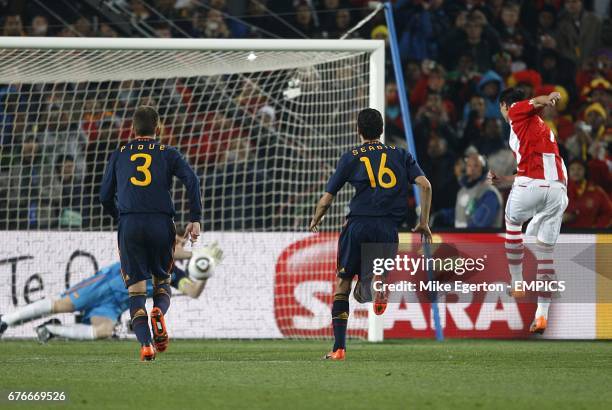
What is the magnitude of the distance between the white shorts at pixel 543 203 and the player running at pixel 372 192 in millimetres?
1275

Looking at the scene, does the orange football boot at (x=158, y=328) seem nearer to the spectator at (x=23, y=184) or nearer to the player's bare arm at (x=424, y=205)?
the player's bare arm at (x=424, y=205)

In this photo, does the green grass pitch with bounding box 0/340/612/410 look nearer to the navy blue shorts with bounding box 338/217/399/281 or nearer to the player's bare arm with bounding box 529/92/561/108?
the navy blue shorts with bounding box 338/217/399/281

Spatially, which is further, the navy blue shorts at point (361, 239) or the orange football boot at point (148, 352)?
the navy blue shorts at point (361, 239)

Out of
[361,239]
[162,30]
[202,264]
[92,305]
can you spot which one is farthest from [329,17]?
[361,239]

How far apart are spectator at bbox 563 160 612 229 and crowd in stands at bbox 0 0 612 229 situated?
1 cm

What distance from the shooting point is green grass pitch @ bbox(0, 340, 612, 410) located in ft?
21.6

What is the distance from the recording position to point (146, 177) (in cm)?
912

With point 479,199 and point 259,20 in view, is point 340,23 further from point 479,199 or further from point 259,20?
point 479,199

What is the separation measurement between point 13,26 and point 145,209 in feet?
25.6

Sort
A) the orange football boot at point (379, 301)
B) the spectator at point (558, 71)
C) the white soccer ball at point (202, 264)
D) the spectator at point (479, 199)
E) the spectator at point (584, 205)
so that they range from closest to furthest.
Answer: the orange football boot at point (379, 301) → the white soccer ball at point (202, 264) → the spectator at point (479, 199) → the spectator at point (584, 205) → the spectator at point (558, 71)

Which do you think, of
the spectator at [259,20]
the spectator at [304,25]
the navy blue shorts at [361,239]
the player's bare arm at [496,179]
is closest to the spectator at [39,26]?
the spectator at [259,20]

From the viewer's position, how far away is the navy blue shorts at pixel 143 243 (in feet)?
29.9

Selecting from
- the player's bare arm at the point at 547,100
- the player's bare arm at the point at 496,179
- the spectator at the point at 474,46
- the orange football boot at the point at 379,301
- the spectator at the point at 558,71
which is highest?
the spectator at the point at 474,46

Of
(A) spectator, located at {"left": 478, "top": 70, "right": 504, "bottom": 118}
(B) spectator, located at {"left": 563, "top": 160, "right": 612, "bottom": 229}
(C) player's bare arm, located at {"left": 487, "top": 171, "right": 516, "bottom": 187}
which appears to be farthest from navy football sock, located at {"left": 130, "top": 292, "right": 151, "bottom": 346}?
(A) spectator, located at {"left": 478, "top": 70, "right": 504, "bottom": 118}
